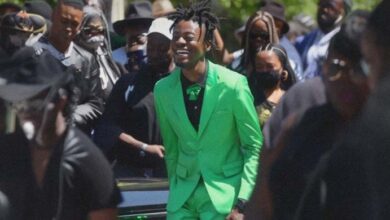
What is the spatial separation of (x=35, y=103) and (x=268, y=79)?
465 cm

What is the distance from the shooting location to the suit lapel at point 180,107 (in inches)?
351

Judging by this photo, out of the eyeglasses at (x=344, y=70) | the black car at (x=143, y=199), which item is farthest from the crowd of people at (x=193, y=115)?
the black car at (x=143, y=199)

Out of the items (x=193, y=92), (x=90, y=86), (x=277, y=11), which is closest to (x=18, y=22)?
(x=90, y=86)

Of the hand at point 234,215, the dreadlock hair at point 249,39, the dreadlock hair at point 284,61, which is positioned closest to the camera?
the hand at point 234,215

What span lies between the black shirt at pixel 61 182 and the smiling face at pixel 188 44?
261cm

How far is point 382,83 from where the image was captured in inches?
233

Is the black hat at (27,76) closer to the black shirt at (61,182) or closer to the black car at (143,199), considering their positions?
the black shirt at (61,182)

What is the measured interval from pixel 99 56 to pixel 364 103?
576 centimetres

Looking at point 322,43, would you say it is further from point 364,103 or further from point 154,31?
point 364,103

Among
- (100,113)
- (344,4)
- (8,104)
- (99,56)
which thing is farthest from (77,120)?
(344,4)

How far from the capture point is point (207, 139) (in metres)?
8.91

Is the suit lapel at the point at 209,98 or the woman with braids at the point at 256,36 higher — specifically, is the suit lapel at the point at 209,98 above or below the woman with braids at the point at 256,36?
above

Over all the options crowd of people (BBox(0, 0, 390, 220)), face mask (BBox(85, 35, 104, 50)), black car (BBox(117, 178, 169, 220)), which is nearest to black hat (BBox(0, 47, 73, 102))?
crowd of people (BBox(0, 0, 390, 220))

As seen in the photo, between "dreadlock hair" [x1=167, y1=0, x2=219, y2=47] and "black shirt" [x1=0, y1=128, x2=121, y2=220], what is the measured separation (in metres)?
3.01
